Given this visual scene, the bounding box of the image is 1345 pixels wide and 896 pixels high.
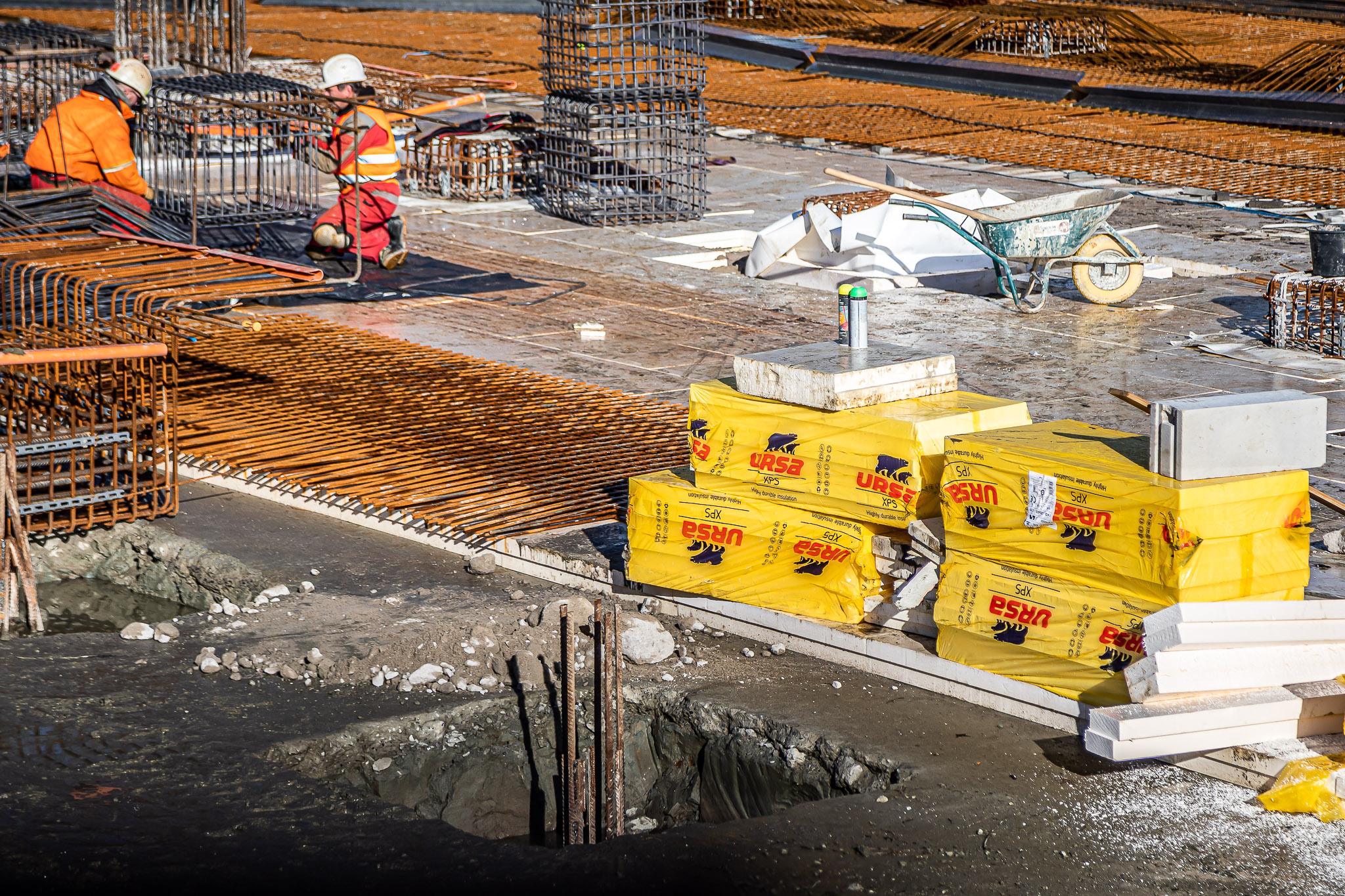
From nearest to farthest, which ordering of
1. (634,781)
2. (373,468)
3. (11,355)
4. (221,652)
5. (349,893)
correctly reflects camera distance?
(349,893) < (634,781) < (221,652) < (11,355) < (373,468)

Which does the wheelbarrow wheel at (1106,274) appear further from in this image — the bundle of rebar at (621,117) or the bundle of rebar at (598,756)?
the bundle of rebar at (598,756)

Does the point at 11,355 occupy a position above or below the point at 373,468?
above

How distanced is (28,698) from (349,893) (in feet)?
6.89

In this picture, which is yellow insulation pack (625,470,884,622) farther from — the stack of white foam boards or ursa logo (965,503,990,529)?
the stack of white foam boards

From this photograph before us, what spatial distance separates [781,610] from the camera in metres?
6.39

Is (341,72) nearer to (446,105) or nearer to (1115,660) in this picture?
(446,105)

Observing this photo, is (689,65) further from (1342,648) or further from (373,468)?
(1342,648)

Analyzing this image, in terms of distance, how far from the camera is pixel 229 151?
1917 centimetres

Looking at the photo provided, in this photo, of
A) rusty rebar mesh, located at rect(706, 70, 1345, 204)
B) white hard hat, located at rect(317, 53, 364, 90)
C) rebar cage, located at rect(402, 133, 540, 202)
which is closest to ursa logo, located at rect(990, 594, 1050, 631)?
white hard hat, located at rect(317, 53, 364, 90)

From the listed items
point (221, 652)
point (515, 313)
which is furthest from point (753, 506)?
point (515, 313)

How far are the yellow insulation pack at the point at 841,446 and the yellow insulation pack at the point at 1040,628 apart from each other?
15.3 inches

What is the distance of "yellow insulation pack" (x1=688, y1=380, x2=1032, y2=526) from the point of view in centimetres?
609

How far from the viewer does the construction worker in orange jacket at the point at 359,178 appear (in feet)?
45.0

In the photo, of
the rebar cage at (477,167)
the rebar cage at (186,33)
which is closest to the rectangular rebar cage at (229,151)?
the rebar cage at (186,33)
